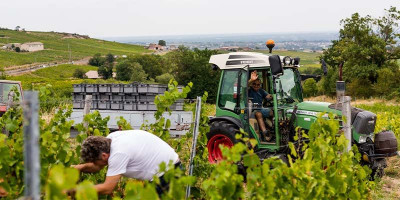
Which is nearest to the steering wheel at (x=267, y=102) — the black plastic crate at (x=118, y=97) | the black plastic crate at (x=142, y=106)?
the black plastic crate at (x=142, y=106)

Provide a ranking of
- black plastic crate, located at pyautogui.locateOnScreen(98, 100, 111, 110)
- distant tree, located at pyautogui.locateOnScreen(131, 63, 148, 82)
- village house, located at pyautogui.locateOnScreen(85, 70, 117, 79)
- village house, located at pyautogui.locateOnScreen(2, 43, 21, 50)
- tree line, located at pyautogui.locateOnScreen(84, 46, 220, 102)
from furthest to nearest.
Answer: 1. village house, located at pyautogui.locateOnScreen(2, 43, 21, 50)
2. village house, located at pyautogui.locateOnScreen(85, 70, 117, 79)
3. distant tree, located at pyautogui.locateOnScreen(131, 63, 148, 82)
4. tree line, located at pyautogui.locateOnScreen(84, 46, 220, 102)
5. black plastic crate, located at pyautogui.locateOnScreen(98, 100, 111, 110)

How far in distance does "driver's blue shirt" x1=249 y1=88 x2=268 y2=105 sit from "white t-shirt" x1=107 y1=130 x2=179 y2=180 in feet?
Answer: 10.5

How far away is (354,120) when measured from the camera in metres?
7.10

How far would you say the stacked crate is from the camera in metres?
12.5

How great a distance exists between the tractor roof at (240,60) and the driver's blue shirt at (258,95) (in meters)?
0.42

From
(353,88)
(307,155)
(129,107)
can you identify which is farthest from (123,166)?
(353,88)

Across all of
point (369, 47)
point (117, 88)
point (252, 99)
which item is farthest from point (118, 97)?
point (369, 47)

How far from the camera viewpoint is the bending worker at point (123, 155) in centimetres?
379

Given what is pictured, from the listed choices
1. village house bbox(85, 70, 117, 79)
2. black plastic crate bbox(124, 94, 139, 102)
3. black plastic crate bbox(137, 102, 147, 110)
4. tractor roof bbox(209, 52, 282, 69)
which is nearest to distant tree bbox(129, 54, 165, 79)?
village house bbox(85, 70, 117, 79)

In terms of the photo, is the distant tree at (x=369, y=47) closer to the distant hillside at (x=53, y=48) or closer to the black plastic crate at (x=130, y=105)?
the black plastic crate at (x=130, y=105)

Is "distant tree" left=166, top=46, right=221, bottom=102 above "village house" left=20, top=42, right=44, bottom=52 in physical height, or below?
below

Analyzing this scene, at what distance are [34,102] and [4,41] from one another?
354ft

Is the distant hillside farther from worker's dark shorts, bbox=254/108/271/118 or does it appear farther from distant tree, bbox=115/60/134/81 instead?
worker's dark shorts, bbox=254/108/271/118

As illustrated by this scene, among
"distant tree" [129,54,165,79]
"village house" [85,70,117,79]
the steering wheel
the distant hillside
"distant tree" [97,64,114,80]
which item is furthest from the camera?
the distant hillside
